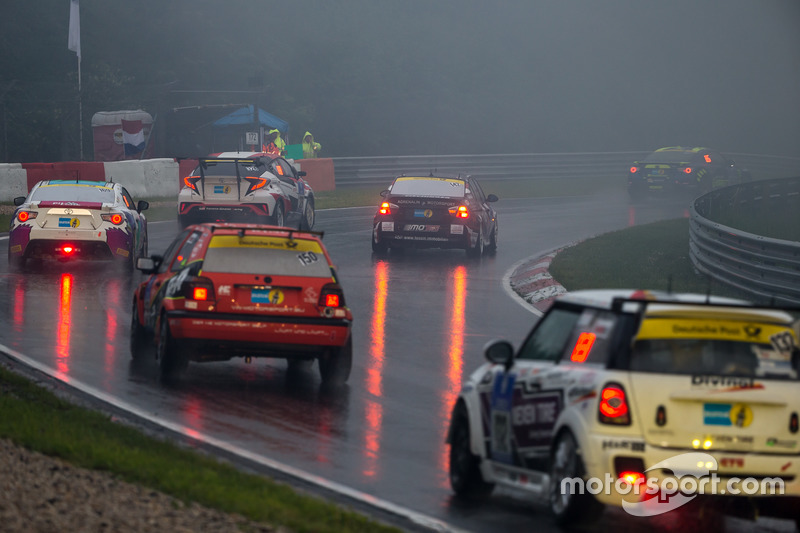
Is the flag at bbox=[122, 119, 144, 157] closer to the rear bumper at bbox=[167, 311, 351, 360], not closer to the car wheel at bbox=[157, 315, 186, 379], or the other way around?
the car wheel at bbox=[157, 315, 186, 379]

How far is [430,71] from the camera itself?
215 feet

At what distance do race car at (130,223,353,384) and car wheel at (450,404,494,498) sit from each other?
339 cm

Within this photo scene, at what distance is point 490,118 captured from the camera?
65312 mm

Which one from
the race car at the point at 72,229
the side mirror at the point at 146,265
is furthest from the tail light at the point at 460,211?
the side mirror at the point at 146,265

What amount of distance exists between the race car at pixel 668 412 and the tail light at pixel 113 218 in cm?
1342

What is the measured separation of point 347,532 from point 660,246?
20.3 metres

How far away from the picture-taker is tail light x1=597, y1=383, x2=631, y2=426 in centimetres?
653

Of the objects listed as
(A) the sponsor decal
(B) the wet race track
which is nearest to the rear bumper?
(B) the wet race track

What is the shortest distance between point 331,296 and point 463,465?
3890 millimetres

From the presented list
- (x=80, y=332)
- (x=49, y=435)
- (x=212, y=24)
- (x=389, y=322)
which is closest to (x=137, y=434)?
(x=49, y=435)

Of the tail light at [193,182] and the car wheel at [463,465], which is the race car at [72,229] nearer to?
the tail light at [193,182]

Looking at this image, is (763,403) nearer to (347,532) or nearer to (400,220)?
(347,532)

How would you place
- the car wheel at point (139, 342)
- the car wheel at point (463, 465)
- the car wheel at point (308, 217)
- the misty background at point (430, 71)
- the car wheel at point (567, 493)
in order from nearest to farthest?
the car wheel at point (567, 493) < the car wheel at point (463, 465) < the car wheel at point (139, 342) < the car wheel at point (308, 217) < the misty background at point (430, 71)

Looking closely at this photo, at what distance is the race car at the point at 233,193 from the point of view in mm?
24625
